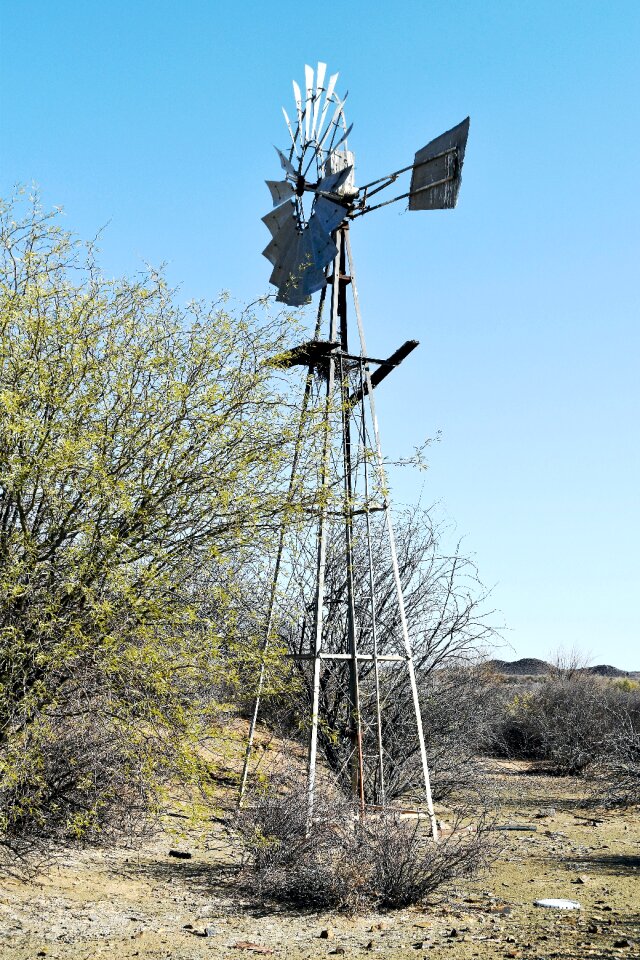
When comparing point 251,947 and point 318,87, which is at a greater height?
point 318,87

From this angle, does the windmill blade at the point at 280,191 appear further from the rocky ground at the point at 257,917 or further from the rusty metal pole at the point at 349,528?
the rocky ground at the point at 257,917

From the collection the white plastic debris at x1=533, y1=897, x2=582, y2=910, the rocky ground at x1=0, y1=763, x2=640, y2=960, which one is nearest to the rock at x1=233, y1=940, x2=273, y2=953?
the rocky ground at x1=0, y1=763, x2=640, y2=960

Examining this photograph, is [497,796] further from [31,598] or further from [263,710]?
[31,598]

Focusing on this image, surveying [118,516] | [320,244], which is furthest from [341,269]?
[118,516]

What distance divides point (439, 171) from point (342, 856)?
23.1 feet

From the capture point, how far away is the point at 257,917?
21.9 ft

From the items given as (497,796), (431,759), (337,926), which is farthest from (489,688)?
(337,926)

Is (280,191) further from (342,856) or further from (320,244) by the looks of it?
(342,856)

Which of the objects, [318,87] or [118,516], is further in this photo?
[318,87]

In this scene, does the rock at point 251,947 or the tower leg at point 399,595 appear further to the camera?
the tower leg at point 399,595

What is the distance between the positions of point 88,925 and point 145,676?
5.88 ft

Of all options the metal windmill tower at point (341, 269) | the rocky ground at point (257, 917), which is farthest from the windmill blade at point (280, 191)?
the rocky ground at point (257, 917)

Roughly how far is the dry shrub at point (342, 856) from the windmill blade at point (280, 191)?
6430 millimetres

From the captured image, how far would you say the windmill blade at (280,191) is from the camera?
10.2 metres
